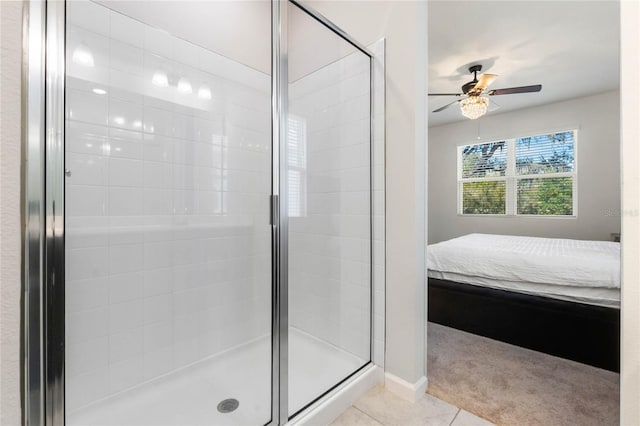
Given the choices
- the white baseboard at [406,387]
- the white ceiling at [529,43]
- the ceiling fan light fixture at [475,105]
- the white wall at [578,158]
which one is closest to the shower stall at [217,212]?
the white baseboard at [406,387]

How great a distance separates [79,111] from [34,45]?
882mm

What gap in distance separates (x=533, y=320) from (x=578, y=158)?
3.13m

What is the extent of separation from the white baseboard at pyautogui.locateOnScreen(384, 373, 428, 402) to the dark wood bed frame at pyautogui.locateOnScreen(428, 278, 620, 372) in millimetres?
1025

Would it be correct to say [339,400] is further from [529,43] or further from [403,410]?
[529,43]

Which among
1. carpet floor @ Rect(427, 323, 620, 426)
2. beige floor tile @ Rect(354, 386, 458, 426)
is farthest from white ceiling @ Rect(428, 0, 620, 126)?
beige floor tile @ Rect(354, 386, 458, 426)

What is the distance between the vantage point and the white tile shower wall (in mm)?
1779

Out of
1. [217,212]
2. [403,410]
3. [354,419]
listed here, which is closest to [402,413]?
[403,410]

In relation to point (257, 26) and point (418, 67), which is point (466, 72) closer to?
point (418, 67)

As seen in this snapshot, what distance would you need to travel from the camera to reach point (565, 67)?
3.17 meters

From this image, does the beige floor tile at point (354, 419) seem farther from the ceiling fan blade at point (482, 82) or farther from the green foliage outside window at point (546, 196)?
the green foliage outside window at point (546, 196)

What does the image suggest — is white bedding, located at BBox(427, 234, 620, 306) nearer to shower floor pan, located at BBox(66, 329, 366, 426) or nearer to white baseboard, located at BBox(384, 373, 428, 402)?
white baseboard, located at BBox(384, 373, 428, 402)

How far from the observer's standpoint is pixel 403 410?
4.98 ft

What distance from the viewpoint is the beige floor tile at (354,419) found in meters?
1.41

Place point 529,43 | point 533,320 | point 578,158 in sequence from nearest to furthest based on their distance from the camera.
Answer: point 533,320, point 529,43, point 578,158
